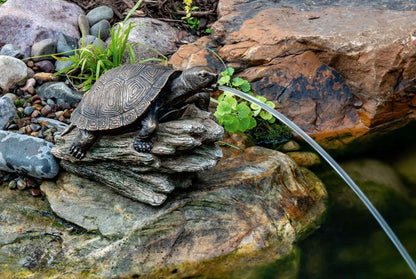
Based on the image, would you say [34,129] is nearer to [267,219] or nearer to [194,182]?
[194,182]

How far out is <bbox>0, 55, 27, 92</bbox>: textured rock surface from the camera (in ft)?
17.5

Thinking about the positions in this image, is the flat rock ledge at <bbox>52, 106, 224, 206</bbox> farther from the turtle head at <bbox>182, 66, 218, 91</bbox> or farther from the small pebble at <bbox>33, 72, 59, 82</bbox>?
the small pebble at <bbox>33, 72, 59, 82</bbox>

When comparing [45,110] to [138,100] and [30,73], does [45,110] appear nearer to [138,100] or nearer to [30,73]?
[30,73]

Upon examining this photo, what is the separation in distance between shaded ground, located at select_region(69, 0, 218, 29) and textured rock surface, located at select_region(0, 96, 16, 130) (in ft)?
7.90

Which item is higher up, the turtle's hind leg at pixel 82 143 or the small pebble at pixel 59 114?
the turtle's hind leg at pixel 82 143

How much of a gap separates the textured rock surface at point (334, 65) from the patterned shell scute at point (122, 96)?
6.46 ft

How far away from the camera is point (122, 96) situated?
3.58m

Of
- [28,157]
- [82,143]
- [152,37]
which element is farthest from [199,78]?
[152,37]

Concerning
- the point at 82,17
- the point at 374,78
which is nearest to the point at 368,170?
the point at 374,78

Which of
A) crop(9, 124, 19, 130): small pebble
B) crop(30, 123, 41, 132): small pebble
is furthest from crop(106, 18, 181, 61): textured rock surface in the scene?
crop(9, 124, 19, 130): small pebble

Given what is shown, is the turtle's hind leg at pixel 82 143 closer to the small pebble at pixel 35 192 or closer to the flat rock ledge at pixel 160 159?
the flat rock ledge at pixel 160 159

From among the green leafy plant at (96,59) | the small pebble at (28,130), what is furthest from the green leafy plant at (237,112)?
the small pebble at (28,130)

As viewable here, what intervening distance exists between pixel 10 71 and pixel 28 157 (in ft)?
5.65

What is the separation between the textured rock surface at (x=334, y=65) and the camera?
5.10 metres
